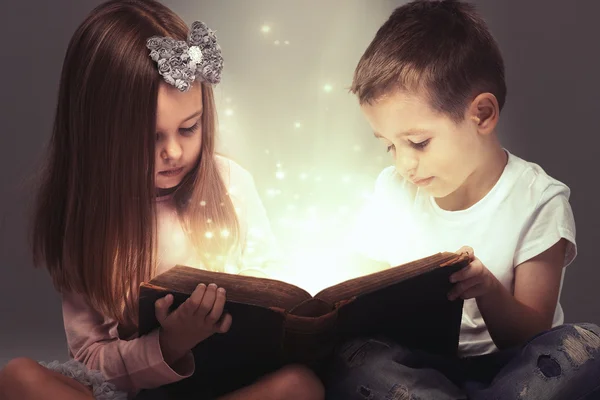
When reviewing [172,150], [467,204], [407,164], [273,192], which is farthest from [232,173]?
[467,204]

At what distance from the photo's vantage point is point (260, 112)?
1.63m

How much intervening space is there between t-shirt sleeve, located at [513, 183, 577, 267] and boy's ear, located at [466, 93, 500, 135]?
0.48ft

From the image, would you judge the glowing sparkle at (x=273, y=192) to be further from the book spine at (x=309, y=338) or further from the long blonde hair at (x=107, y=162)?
the book spine at (x=309, y=338)

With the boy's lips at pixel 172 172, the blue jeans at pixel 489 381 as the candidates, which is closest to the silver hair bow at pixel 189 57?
the boy's lips at pixel 172 172

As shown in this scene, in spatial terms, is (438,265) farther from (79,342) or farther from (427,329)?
(79,342)

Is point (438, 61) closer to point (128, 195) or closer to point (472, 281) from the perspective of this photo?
point (472, 281)

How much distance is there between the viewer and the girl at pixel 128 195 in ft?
4.35

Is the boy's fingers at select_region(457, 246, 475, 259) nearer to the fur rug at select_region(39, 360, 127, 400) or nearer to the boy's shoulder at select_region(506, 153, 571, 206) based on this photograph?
the boy's shoulder at select_region(506, 153, 571, 206)

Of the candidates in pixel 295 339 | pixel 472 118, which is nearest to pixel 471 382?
pixel 295 339

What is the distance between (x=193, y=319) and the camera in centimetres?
126

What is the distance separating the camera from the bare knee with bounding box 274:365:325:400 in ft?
4.21

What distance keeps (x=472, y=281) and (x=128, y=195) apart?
1.83 ft

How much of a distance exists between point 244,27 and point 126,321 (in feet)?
1.84

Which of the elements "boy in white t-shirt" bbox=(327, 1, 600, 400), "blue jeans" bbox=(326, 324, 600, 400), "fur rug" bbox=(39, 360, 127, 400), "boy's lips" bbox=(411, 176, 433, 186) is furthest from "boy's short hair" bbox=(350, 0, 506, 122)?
"fur rug" bbox=(39, 360, 127, 400)
